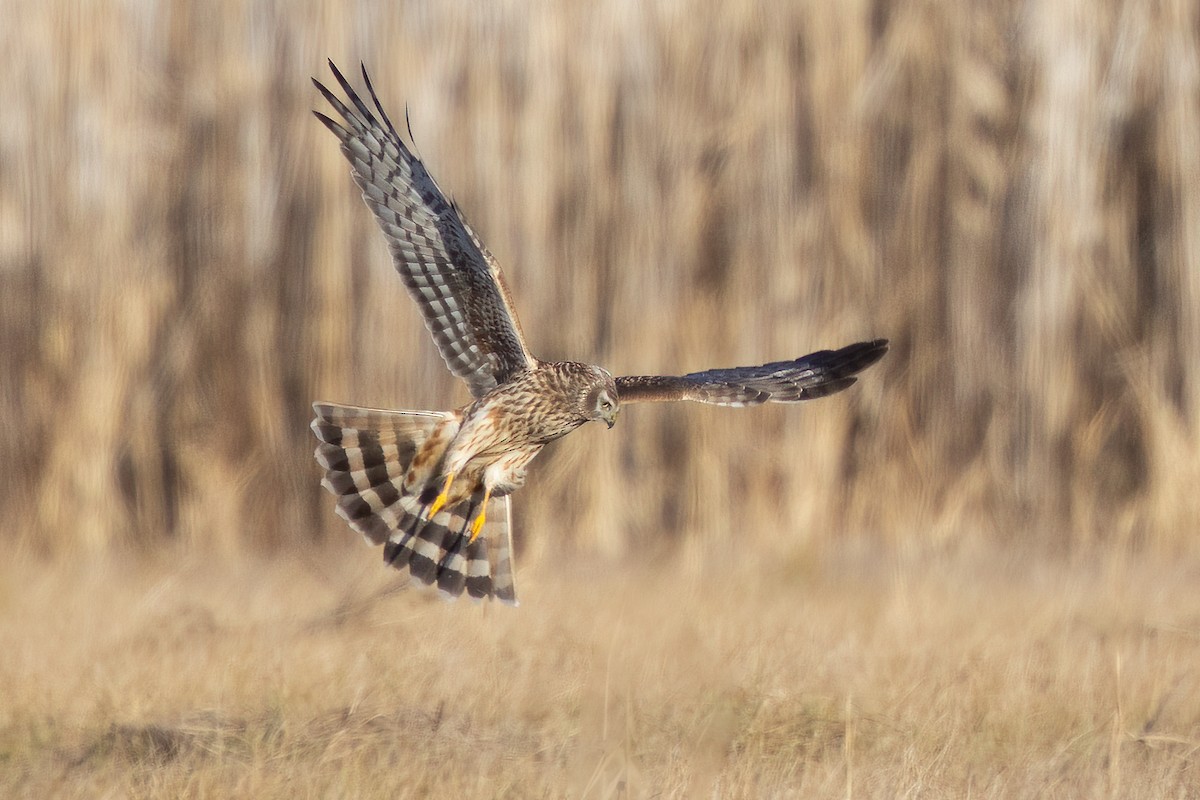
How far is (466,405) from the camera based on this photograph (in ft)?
18.5

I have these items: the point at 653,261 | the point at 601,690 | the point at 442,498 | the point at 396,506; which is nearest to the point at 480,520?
the point at 442,498

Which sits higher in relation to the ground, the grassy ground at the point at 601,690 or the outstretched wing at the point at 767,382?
the outstretched wing at the point at 767,382

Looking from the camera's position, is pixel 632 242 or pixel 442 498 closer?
pixel 442 498

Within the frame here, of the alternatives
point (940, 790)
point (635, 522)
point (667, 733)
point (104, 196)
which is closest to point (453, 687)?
point (667, 733)

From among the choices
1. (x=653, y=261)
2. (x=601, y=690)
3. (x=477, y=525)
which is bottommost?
(x=601, y=690)

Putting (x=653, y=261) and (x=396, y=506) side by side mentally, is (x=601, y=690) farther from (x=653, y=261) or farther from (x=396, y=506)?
(x=653, y=261)

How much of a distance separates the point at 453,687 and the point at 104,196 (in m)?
4.50

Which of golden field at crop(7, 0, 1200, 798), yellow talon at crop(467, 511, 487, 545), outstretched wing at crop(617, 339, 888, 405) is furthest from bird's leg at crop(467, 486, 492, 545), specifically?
golden field at crop(7, 0, 1200, 798)

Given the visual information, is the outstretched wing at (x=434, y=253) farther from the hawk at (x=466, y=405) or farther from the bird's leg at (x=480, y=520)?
the bird's leg at (x=480, y=520)

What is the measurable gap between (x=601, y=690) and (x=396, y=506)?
42.7 inches

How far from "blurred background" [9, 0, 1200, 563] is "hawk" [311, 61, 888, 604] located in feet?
9.70

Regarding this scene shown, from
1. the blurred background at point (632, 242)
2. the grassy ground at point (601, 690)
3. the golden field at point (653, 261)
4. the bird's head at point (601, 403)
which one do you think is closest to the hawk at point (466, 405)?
the bird's head at point (601, 403)

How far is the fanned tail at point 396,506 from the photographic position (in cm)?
569

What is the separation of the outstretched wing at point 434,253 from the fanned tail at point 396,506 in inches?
11.9
